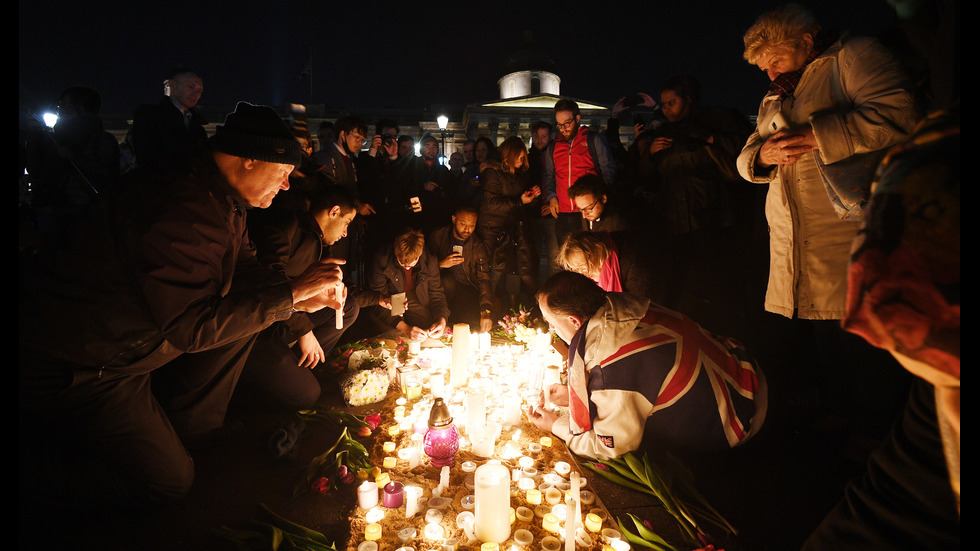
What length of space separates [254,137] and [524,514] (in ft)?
8.26

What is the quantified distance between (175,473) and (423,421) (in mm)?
1393

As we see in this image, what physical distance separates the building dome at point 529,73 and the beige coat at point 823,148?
152ft

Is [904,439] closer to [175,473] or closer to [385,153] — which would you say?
[175,473]

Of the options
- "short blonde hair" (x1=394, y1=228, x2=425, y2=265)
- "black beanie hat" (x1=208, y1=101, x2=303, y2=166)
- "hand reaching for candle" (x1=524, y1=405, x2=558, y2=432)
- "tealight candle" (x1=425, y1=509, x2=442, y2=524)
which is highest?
"black beanie hat" (x1=208, y1=101, x2=303, y2=166)

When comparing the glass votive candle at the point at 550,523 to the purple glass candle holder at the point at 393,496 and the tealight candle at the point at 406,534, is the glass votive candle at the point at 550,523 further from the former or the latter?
the purple glass candle holder at the point at 393,496

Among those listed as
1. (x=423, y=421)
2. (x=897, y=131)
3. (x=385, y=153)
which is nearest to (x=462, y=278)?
(x=385, y=153)

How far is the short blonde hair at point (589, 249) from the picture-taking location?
3.88m

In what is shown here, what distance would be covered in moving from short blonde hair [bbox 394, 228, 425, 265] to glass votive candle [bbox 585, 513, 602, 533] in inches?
151

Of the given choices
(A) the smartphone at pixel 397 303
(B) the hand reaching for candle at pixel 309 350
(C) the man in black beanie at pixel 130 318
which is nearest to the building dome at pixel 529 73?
(A) the smartphone at pixel 397 303

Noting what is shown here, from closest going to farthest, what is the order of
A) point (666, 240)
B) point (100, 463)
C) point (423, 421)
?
point (100, 463)
point (423, 421)
point (666, 240)

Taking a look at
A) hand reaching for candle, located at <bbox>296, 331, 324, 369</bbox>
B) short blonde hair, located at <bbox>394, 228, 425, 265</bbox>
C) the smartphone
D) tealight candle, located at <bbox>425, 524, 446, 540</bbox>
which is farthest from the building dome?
tealight candle, located at <bbox>425, 524, 446, 540</bbox>

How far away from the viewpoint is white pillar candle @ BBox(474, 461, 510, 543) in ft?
6.03

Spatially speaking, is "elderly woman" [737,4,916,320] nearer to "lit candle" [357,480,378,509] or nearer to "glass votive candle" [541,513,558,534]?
"glass votive candle" [541,513,558,534]

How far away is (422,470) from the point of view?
249 cm
